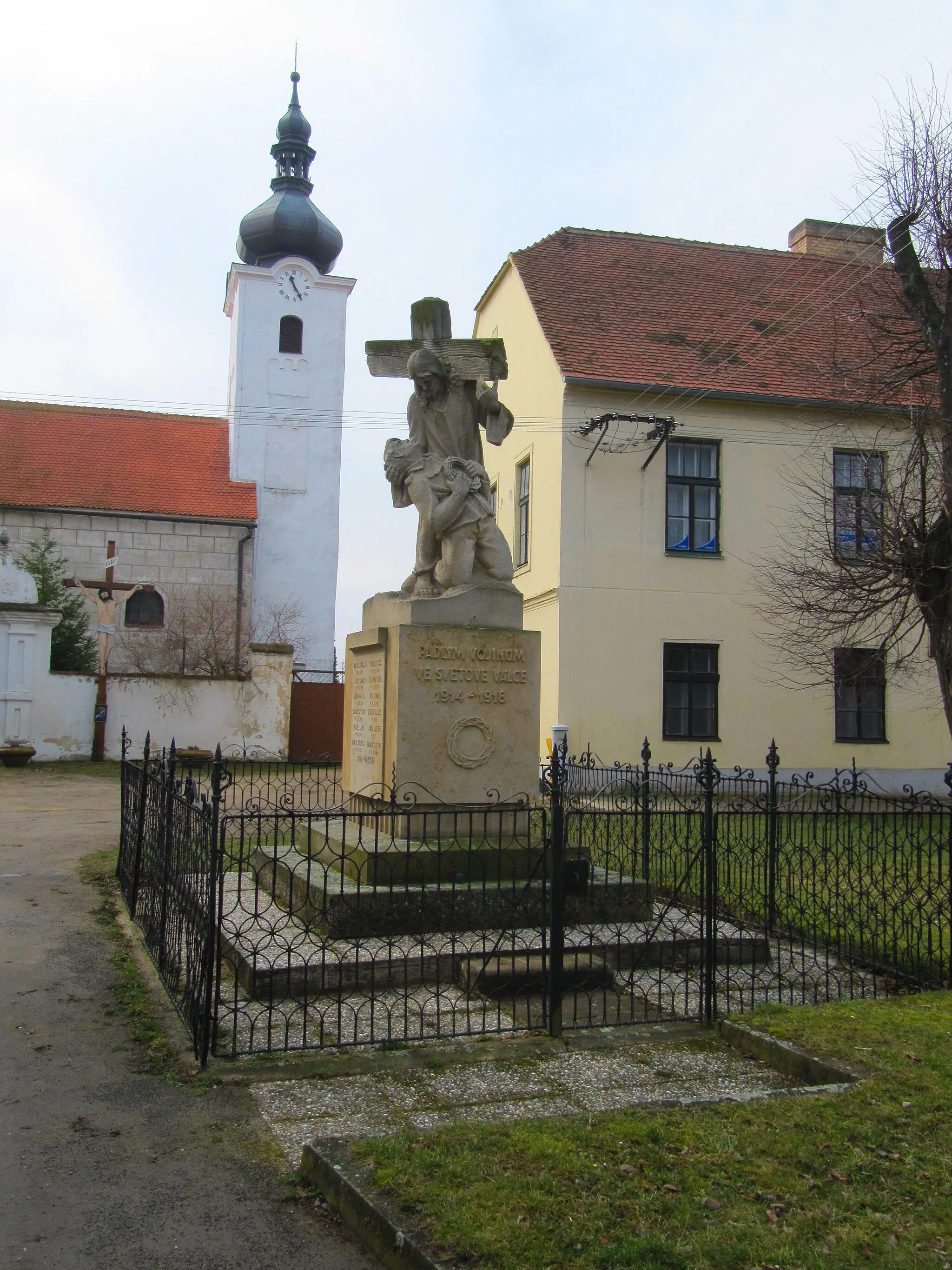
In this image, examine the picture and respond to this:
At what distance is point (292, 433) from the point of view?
36156 millimetres

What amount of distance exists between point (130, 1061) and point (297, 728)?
2013 centimetres

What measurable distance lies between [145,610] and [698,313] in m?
18.8

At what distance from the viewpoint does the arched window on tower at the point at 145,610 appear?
31.8 meters

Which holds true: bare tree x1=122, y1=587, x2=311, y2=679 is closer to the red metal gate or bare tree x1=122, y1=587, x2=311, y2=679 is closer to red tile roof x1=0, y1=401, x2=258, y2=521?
red tile roof x1=0, y1=401, x2=258, y2=521

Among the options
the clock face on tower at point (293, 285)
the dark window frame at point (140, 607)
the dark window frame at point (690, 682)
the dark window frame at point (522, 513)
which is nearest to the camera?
the dark window frame at point (690, 682)

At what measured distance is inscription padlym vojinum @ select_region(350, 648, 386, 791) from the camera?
768cm

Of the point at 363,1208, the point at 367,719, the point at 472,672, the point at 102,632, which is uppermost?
the point at 102,632

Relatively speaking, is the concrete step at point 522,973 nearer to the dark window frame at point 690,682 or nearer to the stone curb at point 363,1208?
the stone curb at point 363,1208

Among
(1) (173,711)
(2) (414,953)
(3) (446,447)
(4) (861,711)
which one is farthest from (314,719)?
(2) (414,953)

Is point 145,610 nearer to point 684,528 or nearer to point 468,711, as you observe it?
point 684,528

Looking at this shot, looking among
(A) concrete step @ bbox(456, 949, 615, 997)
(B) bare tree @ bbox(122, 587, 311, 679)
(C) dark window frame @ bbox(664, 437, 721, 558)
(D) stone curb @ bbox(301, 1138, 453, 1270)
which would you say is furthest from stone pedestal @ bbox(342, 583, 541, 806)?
(B) bare tree @ bbox(122, 587, 311, 679)

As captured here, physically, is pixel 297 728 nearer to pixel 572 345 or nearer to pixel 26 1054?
pixel 572 345

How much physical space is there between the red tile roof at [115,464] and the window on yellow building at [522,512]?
44.5 ft

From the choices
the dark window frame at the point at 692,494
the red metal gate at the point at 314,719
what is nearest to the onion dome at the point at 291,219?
the red metal gate at the point at 314,719
